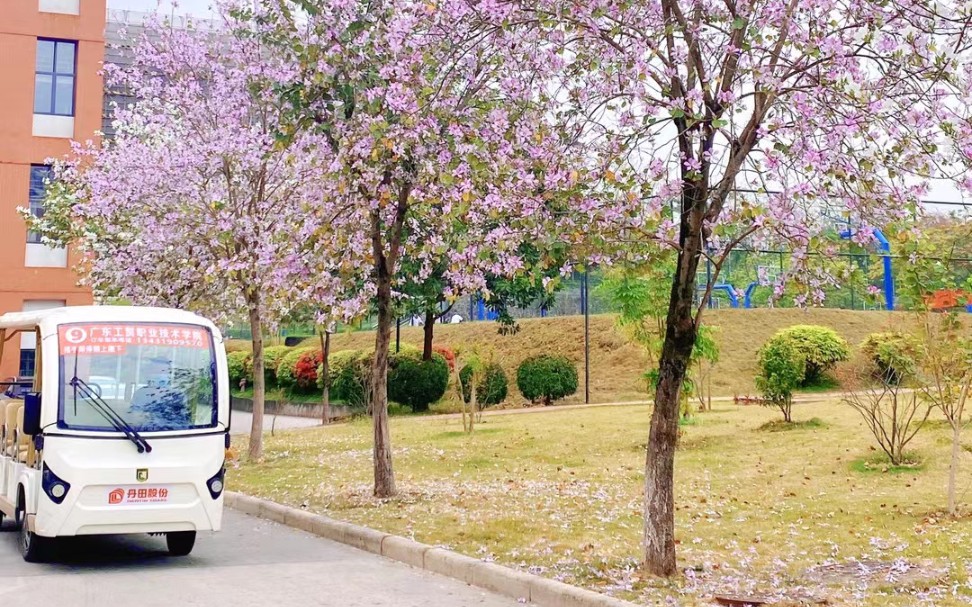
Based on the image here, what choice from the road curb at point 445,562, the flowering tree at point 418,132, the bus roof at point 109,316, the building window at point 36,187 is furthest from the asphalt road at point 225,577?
the building window at point 36,187

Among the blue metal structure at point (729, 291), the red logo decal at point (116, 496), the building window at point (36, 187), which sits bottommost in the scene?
the red logo decal at point (116, 496)

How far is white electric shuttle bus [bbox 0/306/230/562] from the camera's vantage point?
8609 millimetres

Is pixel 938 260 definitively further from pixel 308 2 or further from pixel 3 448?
pixel 3 448

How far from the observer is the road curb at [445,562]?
7.19 m

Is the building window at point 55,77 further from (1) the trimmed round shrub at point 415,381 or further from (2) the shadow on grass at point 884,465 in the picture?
(2) the shadow on grass at point 884,465

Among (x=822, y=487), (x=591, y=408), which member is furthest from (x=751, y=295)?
(x=822, y=487)

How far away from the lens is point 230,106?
16609 mm

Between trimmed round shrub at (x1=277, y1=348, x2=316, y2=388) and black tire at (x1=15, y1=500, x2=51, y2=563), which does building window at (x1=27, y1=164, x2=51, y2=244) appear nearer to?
trimmed round shrub at (x1=277, y1=348, x2=316, y2=388)

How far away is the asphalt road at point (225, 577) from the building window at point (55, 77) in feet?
75.9

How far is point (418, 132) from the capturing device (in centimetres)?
977

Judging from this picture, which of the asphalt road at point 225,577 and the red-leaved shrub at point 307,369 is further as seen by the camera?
the red-leaved shrub at point 307,369

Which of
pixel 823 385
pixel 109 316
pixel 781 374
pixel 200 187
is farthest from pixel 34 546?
pixel 823 385

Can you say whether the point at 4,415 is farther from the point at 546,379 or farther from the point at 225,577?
the point at 546,379

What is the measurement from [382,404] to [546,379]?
1640cm
